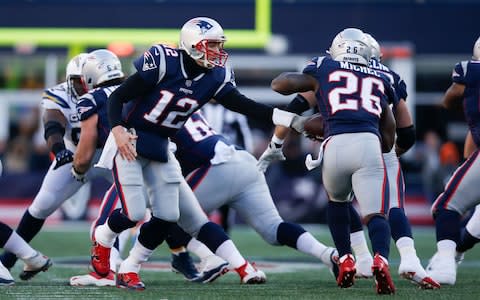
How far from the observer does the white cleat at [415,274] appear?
571 centimetres

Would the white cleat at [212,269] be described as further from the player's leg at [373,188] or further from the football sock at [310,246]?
the player's leg at [373,188]

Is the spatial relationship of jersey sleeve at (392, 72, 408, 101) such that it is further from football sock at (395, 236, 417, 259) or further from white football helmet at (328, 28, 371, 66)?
football sock at (395, 236, 417, 259)

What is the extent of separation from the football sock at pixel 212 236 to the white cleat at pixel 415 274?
1103 mm

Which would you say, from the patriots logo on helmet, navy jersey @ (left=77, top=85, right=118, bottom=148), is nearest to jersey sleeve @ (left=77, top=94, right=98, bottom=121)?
navy jersey @ (left=77, top=85, right=118, bottom=148)

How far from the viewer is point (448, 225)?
6.35 m

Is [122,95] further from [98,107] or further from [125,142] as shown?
[98,107]

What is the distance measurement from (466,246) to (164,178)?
2.15 m

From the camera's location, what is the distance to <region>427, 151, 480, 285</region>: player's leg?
625cm

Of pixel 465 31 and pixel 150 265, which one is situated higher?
pixel 465 31

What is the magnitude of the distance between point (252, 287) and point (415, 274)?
93 centimetres

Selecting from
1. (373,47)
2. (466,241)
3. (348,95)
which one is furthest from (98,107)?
(466,241)

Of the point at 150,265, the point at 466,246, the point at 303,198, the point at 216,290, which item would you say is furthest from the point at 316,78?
the point at 303,198

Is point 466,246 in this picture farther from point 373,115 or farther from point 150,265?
point 150,265

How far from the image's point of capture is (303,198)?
13.3 meters
